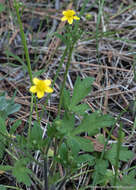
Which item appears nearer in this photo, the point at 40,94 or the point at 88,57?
the point at 40,94

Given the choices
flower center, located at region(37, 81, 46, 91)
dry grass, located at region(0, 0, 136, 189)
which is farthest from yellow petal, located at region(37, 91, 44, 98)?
dry grass, located at region(0, 0, 136, 189)

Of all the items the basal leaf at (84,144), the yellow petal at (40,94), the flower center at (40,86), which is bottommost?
the basal leaf at (84,144)

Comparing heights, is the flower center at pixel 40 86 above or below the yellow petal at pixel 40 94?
above

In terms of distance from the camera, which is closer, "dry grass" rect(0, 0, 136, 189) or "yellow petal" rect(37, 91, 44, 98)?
"yellow petal" rect(37, 91, 44, 98)

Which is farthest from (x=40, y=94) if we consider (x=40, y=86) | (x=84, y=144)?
(x=84, y=144)

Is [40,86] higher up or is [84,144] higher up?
[40,86]

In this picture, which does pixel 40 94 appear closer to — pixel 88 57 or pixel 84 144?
pixel 84 144

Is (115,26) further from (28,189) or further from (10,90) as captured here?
(28,189)

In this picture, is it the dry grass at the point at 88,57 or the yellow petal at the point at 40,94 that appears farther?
the dry grass at the point at 88,57

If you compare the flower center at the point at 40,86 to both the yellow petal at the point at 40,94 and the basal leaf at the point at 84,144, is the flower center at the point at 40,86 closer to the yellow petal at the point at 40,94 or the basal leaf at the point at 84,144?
the yellow petal at the point at 40,94

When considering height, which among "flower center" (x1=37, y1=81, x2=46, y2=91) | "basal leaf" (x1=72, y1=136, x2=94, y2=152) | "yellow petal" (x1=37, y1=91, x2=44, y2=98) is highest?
"flower center" (x1=37, y1=81, x2=46, y2=91)

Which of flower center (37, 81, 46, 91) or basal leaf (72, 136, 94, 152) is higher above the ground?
flower center (37, 81, 46, 91)

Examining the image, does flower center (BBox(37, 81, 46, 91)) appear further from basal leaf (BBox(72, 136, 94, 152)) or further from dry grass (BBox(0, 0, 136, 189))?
dry grass (BBox(0, 0, 136, 189))

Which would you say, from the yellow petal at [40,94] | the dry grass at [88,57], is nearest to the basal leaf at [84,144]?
the yellow petal at [40,94]
